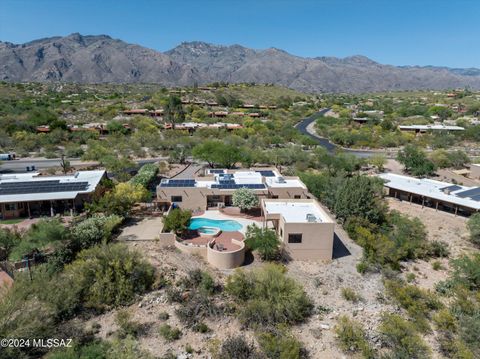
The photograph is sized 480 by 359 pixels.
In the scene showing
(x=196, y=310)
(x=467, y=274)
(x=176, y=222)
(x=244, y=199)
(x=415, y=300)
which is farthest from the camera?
(x=244, y=199)

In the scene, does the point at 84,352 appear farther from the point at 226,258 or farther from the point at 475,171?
the point at 475,171

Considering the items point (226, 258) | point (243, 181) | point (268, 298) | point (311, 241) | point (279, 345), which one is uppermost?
point (243, 181)

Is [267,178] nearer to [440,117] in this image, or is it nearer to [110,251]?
[110,251]

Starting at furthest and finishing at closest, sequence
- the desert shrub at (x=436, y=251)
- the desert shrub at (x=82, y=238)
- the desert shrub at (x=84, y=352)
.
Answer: the desert shrub at (x=436, y=251) < the desert shrub at (x=82, y=238) < the desert shrub at (x=84, y=352)

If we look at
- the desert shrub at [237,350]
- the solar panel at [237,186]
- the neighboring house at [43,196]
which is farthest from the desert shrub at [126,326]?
the solar panel at [237,186]

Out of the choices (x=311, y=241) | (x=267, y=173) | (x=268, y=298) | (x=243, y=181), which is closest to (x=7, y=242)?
(x=268, y=298)

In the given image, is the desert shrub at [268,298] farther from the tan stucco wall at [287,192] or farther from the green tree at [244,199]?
the tan stucco wall at [287,192]

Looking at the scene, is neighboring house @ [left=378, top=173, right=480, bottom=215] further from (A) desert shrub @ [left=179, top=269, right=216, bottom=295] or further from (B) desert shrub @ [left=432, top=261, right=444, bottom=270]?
(A) desert shrub @ [left=179, top=269, right=216, bottom=295]

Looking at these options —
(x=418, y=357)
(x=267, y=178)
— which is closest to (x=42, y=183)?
(x=267, y=178)
